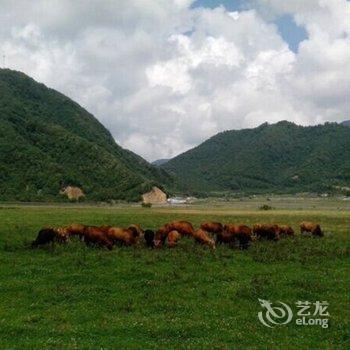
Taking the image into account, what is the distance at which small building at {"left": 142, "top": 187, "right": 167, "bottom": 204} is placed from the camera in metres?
171

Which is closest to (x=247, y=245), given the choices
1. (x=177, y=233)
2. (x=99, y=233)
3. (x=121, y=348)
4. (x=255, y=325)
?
(x=177, y=233)

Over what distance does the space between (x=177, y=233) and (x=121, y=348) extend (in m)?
16.1

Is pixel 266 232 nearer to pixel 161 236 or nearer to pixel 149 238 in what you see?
pixel 161 236

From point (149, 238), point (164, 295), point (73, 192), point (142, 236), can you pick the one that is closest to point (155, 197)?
point (73, 192)

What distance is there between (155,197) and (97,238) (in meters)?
146

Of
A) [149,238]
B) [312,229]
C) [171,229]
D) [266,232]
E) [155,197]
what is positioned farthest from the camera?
[155,197]

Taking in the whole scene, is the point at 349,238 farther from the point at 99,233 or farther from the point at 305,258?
the point at 99,233

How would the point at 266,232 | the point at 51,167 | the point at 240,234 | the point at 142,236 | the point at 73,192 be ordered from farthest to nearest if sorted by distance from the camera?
1. the point at 51,167
2. the point at 73,192
3. the point at 266,232
4. the point at 142,236
5. the point at 240,234

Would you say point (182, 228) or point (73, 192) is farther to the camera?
point (73, 192)

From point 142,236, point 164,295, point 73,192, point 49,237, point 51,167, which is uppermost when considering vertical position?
point 51,167

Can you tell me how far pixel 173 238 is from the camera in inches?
1169

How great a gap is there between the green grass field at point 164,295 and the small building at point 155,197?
465 feet

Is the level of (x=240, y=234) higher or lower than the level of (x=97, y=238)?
lower

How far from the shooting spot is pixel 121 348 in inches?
561
